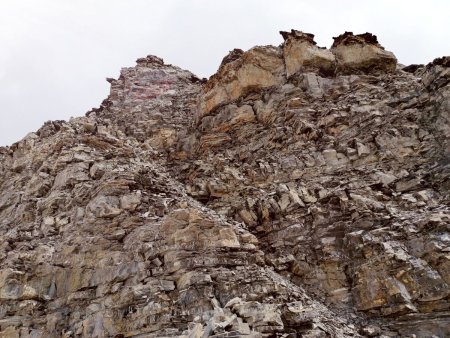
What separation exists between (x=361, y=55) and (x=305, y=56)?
293cm

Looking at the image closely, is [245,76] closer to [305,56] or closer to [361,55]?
[305,56]

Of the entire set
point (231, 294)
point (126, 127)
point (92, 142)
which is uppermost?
point (126, 127)

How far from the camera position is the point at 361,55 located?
66.1 ft

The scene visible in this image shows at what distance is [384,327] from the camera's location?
1001 cm

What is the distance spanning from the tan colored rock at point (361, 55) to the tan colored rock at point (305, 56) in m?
0.58

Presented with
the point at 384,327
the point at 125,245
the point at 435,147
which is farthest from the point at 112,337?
the point at 435,147

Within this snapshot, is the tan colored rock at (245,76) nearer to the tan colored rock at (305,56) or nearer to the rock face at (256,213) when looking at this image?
the rock face at (256,213)

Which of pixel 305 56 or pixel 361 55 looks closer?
pixel 361 55

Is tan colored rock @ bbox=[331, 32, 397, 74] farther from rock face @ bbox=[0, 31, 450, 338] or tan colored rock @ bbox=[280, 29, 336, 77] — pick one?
tan colored rock @ bbox=[280, 29, 336, 77]

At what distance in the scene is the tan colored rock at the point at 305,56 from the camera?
2014cm

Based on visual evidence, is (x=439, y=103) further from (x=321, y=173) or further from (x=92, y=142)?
(x=92, y=142)

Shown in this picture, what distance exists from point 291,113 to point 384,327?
426 inches

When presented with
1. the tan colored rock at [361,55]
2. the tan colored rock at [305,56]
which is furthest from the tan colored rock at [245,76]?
the tan colored rock at [361,55]

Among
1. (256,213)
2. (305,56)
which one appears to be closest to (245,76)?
(305,56)
